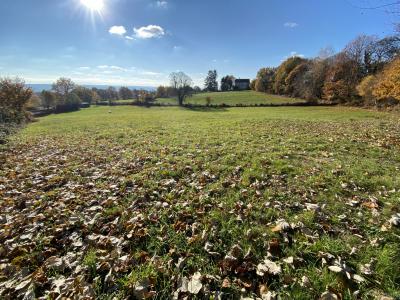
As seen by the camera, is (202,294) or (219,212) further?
(219,212)

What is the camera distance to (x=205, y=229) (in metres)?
3.23

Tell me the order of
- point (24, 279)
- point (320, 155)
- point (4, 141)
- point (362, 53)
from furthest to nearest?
point (362, 53), point (4, 141), point (320, 155), point (24, 279)

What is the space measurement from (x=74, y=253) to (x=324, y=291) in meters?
3.13

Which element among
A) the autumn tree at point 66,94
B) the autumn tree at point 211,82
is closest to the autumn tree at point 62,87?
the autumn tree at point 66,94

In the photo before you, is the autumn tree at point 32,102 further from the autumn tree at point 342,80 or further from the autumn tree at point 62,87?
the autumn tree at point 342,80

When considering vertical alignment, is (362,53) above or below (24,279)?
above

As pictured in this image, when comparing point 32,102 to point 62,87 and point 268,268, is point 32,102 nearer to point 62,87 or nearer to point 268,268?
point 62,87

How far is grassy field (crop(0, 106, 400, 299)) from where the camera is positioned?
7.68 feet

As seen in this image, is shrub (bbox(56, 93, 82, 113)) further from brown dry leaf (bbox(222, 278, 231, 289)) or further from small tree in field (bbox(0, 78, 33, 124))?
brown dry leaf (bbox(222, 278, 231, 289))

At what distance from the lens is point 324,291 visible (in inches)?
85.7

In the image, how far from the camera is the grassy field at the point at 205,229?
92.2 inches

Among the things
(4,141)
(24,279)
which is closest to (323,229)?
(24,279)

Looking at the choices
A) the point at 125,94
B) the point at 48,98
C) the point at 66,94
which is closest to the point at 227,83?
the point at 125,94

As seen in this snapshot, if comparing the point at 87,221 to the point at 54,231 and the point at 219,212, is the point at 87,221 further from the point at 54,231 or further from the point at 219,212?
the point at 219,212
